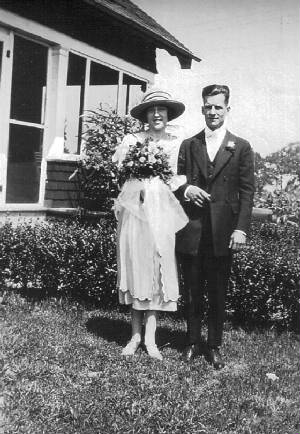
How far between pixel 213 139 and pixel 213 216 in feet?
2.06

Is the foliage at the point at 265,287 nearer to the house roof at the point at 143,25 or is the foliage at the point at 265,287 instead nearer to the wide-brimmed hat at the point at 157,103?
the wide-brimmed hat at the point at 157,103

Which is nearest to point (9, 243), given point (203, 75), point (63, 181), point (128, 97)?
point (63, 181)

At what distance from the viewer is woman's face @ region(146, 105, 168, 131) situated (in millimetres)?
4113

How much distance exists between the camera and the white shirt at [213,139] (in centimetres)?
405

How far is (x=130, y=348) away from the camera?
13.5 feet

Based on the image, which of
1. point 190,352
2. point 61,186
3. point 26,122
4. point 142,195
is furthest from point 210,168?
point 61,186

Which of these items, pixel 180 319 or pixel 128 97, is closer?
pixel 180 319

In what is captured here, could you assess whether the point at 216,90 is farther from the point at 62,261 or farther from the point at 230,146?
the point at 62,261

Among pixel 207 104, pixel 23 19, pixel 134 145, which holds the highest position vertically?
pixel 23 19

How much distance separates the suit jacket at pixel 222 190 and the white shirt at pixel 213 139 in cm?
4

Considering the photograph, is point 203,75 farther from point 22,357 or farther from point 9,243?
point 22,357

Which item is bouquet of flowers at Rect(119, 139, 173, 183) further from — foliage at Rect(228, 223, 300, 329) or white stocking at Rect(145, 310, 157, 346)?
foliage at Rect(228, 223, 300, 329)

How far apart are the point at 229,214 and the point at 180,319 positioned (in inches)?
79.1

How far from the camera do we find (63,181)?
309 inches
